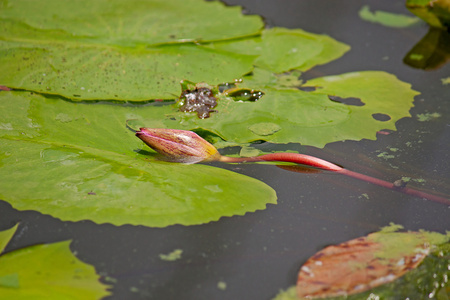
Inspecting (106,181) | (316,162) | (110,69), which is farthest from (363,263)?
(110,69)

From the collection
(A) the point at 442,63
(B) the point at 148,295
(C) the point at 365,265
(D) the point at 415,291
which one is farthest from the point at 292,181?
(A) the point at 442,63

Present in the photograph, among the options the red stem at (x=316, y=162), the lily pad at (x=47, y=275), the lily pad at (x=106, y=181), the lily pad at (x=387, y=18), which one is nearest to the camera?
the lily pad at (x=47, y=275)

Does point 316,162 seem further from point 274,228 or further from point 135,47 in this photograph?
point 135,47

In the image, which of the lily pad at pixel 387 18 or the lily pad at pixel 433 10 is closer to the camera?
the lily pad at pixel 433 10

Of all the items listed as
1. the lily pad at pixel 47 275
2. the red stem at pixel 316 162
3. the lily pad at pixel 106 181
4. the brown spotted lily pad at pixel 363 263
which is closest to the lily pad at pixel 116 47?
the lily pad at pixel 106 181

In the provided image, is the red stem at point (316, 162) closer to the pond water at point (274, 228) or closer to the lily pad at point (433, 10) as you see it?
the pond water at point (274, 228)

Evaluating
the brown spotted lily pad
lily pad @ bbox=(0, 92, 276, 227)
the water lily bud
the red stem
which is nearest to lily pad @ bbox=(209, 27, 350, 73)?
the red stem

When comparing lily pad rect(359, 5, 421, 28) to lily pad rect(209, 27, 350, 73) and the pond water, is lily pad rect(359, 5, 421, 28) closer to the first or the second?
lily pad rect(209, 27, 350, 73)

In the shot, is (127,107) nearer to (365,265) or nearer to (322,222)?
(322,222)
